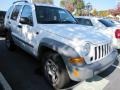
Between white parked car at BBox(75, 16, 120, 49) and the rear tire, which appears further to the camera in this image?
the rear tire

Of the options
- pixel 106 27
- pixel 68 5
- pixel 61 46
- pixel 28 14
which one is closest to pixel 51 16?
pixel 28 14

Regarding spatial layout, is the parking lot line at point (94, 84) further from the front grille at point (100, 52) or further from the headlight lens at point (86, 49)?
the headlight lens at point (86, 49)

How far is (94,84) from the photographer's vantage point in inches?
191

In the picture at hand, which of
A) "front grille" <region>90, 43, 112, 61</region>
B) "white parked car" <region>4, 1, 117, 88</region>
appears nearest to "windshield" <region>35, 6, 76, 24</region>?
"white parked car" <region>4, 1, 117, 88</region>

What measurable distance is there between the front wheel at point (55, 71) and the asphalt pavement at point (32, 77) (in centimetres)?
25

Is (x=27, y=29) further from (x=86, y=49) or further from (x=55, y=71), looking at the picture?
(x=86, y=49)

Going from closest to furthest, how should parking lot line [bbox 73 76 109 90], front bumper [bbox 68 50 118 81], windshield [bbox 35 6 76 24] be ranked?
front bumper [bbox 68 50 118 81] < parking lot line [bbox 73 76 109 90] < windshield [bbox 35 6 76 24]

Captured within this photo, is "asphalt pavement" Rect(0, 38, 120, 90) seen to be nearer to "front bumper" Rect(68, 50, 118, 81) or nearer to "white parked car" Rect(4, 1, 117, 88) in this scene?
"white parked car" Rect(4, 1, 117, 88)

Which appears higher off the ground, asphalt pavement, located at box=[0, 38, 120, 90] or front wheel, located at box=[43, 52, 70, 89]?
front wheel, located at box=[43, 52, 70, 89]

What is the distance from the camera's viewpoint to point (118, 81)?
202 inches

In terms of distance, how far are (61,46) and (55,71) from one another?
1.99ft

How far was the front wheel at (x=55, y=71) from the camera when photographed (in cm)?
427

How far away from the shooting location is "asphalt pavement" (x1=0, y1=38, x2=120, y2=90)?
4.71 m


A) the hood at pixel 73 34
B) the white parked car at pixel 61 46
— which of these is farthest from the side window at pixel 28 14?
the hood at pixel 73 34
